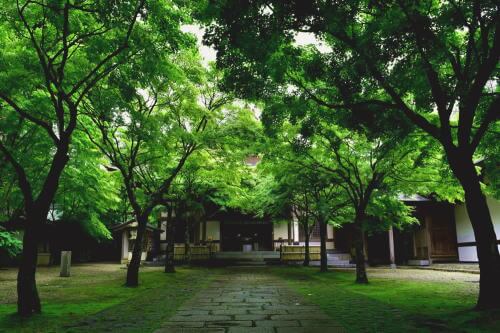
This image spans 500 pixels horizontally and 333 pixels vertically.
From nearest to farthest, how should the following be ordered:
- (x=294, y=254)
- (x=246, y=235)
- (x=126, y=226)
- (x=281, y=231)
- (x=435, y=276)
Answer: (x=435, y=276) < (x=294, y=254) < (x=126, y=226) < (x=281, y=231) < (x=246, y=235)

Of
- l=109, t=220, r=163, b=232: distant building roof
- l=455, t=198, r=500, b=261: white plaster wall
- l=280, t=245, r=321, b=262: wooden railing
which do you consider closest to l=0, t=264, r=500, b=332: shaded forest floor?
l=455, t=198, r=500, b=261: white plaster wall

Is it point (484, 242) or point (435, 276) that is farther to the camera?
point (435, 276)

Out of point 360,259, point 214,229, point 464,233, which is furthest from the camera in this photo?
point 214,229

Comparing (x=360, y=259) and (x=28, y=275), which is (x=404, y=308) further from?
(x=28, y=275)

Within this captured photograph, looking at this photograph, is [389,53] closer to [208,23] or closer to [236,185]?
[208,23]

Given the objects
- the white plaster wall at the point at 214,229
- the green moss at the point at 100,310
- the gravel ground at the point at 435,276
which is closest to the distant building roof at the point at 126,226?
the white plaster wall at the point at 214,229

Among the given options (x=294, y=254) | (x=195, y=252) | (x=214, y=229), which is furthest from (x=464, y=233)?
(x=214, y=229)

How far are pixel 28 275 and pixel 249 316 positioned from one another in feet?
13.4

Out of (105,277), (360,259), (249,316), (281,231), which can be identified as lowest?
(105,277)

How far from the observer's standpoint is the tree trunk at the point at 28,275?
6.63 m

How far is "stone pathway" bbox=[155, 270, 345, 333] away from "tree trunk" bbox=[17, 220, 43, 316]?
2.64 meters

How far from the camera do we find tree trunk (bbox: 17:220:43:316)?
663 cm

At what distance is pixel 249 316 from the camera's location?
260 inches

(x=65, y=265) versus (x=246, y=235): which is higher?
(x=246, y=235)
